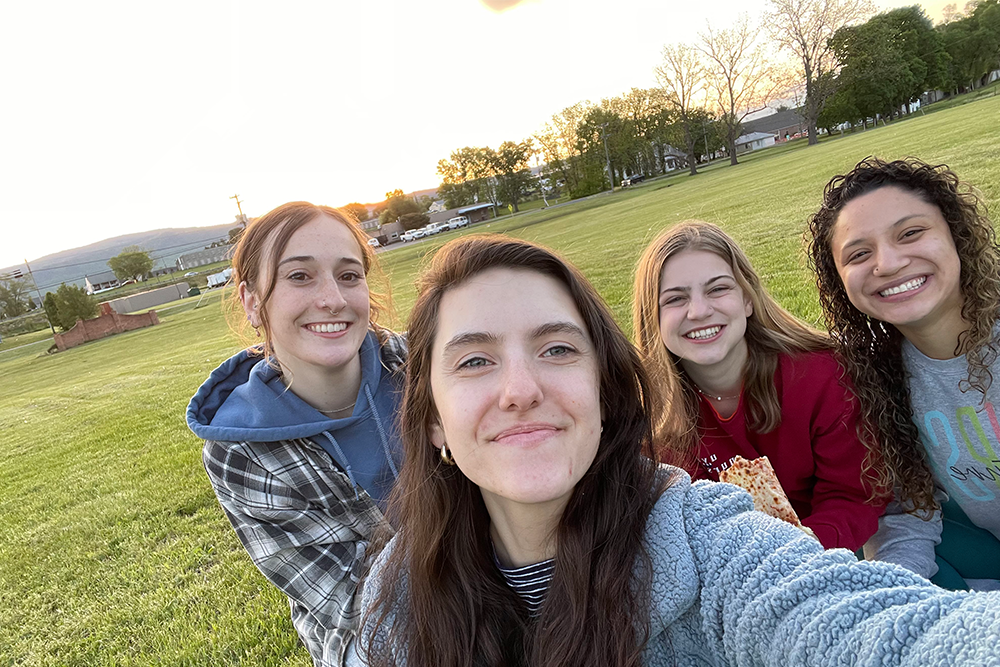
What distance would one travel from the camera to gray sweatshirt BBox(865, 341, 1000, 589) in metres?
2.29

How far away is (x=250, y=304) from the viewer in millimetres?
2891

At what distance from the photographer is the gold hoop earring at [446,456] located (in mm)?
1839

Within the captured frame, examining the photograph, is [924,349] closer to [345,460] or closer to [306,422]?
[345,460]

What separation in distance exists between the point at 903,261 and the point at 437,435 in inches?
76.6

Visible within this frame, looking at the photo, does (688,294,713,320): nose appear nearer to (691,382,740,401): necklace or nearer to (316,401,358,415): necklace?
(691,382,740,401): necklace

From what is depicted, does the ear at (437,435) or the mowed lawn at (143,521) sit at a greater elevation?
the ear at (437,435)

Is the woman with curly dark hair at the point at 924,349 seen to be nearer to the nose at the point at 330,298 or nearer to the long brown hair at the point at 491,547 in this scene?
the long brown hair at the point at 491,547

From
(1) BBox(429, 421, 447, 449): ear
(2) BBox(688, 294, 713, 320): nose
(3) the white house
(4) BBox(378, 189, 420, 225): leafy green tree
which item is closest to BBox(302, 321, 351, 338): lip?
(1) BBox(429, 421, 447, 449): ear

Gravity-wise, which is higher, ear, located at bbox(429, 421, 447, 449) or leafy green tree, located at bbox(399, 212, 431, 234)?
leafy green tree, located at bbox(399, 212, 431, 234)

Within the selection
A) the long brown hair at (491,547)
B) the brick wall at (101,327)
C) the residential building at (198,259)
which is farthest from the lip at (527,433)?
the residential building at (198,259)

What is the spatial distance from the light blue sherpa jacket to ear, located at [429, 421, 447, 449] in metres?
0.67

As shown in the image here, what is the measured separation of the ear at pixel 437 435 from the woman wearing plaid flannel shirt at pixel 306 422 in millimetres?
769

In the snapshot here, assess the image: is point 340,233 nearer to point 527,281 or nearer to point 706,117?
point 527,281

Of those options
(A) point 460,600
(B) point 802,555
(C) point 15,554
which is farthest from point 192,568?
(B) point 802,555
